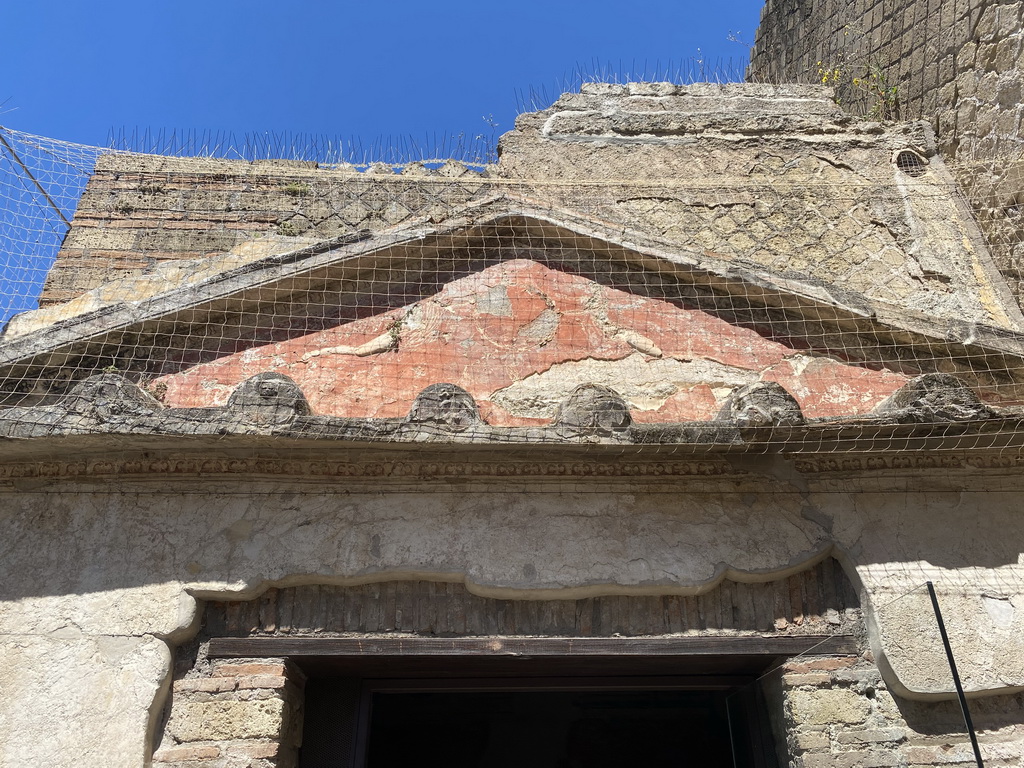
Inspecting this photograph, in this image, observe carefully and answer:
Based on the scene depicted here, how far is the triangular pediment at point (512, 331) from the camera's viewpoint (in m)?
3.88

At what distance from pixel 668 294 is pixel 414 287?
1.29 metres

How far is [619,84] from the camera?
6.11 m

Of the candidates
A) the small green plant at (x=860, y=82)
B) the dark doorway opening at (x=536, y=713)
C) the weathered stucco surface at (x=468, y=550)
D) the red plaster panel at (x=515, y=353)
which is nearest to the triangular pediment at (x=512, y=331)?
the red plaster panel at (x=515, y=353)

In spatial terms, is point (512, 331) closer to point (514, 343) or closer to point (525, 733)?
point (514, 343)

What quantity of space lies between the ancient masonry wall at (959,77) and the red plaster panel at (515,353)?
1.84 meters

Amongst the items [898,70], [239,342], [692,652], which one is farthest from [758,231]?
[239,342]

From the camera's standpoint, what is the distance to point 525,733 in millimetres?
6094

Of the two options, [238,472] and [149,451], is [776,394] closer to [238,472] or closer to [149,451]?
[238,472]

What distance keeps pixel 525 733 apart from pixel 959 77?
17.6ft

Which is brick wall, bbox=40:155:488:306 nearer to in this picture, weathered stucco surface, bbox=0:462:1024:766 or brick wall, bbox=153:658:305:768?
weathered stucco surface, bbox=0:462:1024:766

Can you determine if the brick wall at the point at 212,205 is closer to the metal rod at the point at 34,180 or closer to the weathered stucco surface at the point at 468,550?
the metal rod at the point at 34,180

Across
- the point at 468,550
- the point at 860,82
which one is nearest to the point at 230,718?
the point at 468,550

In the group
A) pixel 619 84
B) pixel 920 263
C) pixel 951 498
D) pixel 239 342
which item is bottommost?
pixel 951 498

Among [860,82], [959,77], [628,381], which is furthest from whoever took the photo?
[860,82]
